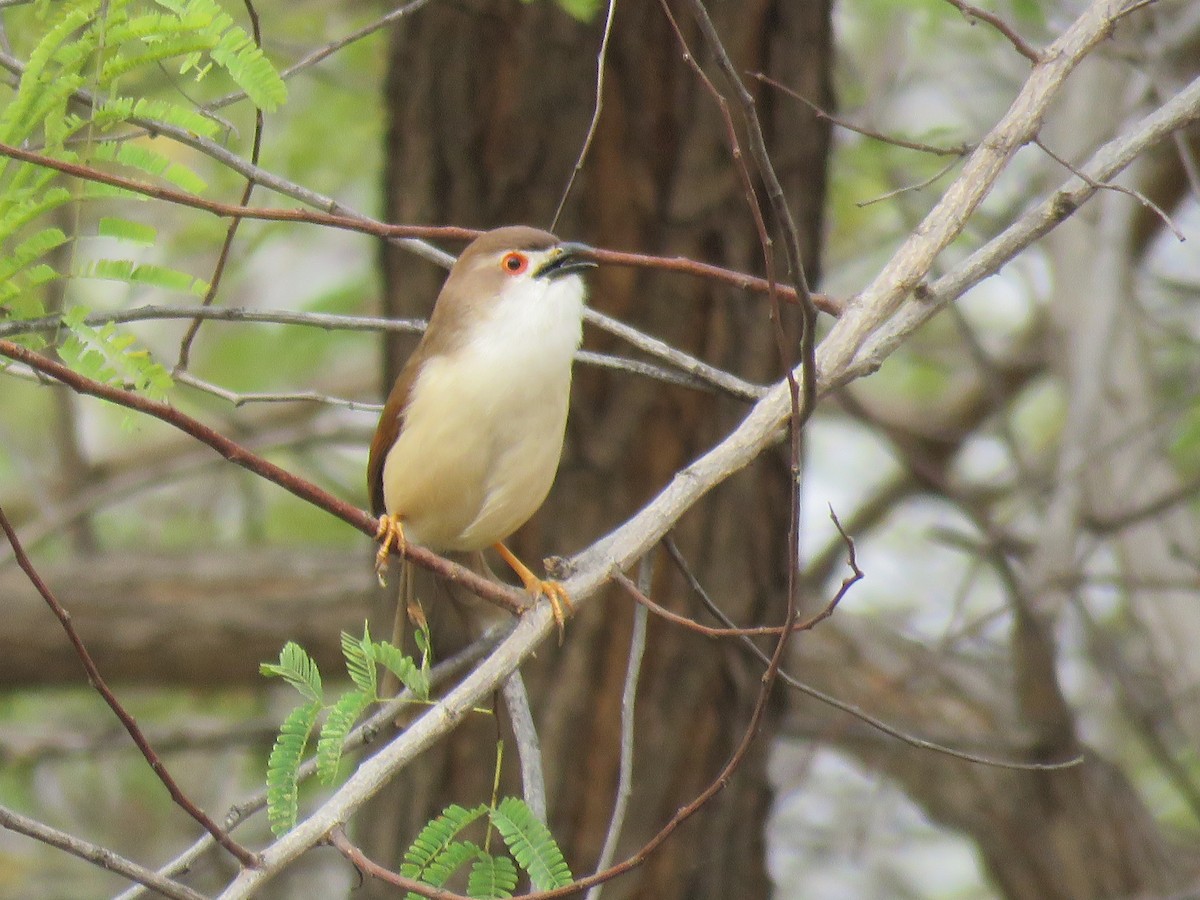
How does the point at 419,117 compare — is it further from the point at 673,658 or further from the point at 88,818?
the point at 88,818

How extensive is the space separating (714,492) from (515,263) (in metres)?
1.63

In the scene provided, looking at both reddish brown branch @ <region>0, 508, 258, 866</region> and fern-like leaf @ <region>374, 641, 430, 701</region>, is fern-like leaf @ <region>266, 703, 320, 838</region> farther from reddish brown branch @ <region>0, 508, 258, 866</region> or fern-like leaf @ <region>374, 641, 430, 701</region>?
reddish brown branch @ <region>0, 508, 258, 866</region>

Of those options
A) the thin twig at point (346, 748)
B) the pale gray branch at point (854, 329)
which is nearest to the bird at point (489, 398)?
the thin twig at point (346, 748)

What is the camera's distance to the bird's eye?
388cm

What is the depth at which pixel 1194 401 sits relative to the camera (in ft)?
19.4

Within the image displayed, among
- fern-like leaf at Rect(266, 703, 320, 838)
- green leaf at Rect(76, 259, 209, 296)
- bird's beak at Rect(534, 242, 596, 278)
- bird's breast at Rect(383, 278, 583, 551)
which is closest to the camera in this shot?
fern-like leaf at Rect(266, 703, 320, 838)

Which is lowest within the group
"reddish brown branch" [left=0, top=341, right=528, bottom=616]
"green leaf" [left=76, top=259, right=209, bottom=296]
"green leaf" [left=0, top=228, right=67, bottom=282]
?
"reddish brown branch" [left=0, top=341, right=528, bottom=616]

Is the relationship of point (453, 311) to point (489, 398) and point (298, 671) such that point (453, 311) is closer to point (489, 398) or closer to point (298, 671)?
point (489, 398)

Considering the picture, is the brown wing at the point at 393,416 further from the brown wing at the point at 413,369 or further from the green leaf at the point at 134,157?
the green leaf at the point at 134,157

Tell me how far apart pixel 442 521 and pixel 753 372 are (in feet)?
5.50

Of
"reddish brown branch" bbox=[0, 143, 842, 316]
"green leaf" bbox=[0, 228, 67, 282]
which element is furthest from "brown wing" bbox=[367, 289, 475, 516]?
"green leaf" bbox=[0, 228, 67, 282]

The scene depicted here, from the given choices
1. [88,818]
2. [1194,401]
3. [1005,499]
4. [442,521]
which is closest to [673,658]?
[442,521]

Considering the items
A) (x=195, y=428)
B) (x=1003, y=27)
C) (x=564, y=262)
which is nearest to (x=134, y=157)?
(x=195, y=428)

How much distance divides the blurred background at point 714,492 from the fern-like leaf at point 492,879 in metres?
1.00
